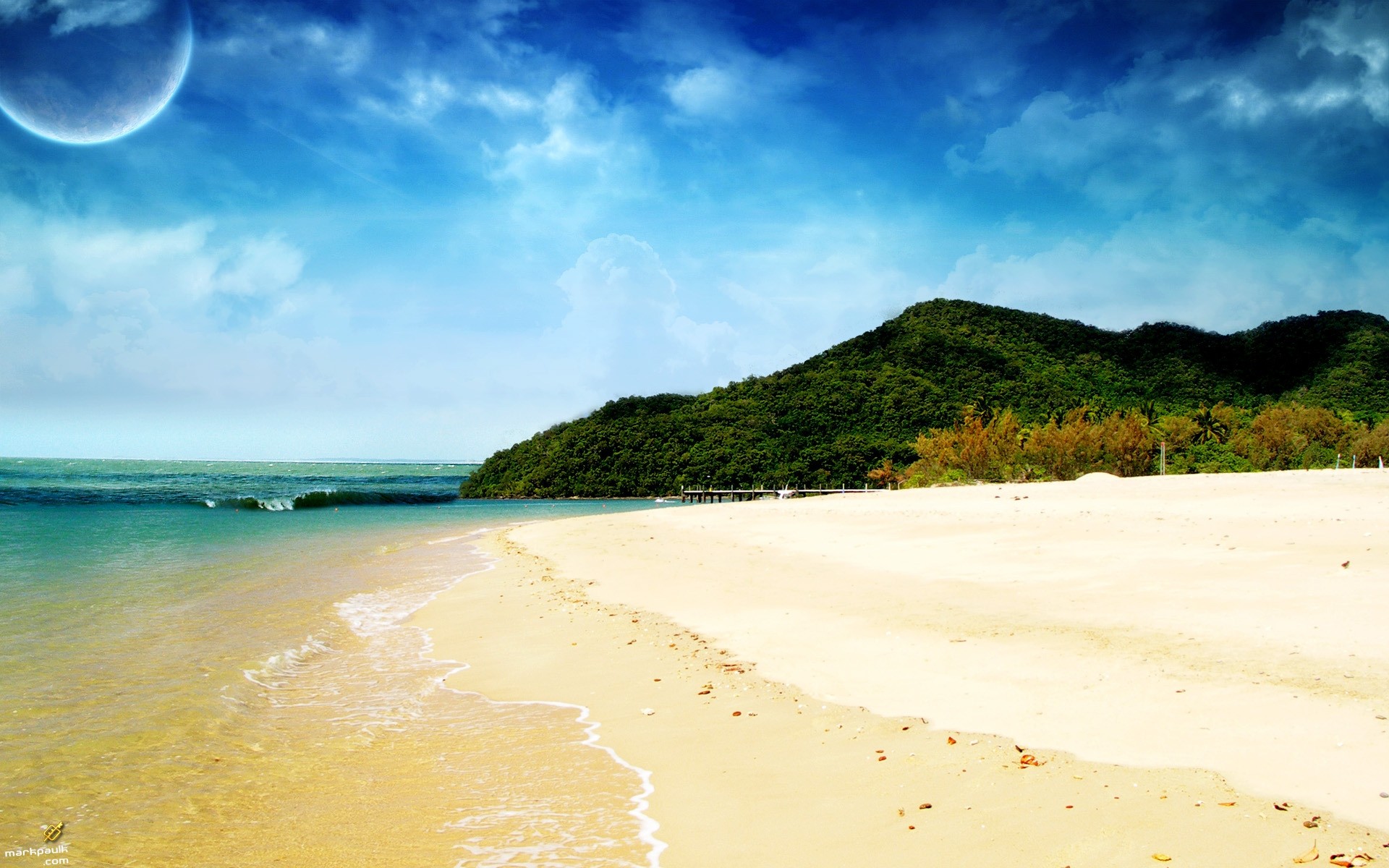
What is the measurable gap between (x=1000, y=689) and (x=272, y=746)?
19.4 feet

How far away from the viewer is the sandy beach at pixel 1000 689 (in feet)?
12.1

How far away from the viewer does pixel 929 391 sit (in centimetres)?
6994

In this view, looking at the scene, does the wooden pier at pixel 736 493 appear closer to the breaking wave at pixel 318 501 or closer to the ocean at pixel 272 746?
the breaking wave at pixel 318 501

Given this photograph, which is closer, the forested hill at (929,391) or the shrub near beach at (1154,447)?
the shrub near beach at (1154,447)

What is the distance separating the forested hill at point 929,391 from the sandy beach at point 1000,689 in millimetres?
44430

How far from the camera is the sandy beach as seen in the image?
368cm

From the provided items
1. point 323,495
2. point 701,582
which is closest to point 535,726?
point 701,582

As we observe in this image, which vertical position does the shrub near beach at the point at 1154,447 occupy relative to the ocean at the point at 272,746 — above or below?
above

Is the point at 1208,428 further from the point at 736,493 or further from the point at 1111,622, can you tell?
the point at 736,493

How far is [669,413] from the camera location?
102 m

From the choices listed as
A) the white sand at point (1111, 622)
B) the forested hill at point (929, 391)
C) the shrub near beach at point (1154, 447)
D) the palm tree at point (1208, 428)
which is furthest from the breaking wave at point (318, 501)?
the palm tree at point (1208, 428)

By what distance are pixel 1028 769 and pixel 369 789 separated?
4259 millimetres

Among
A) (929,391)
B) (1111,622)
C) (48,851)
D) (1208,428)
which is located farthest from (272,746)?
(929,391)

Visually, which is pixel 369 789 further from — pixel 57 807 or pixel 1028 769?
pixel 1028 769
